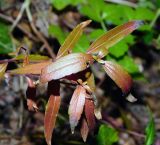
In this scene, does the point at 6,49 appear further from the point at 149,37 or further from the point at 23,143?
the point at 149,37

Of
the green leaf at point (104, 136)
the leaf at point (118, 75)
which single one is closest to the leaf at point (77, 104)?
the leaf at point (118, 75)

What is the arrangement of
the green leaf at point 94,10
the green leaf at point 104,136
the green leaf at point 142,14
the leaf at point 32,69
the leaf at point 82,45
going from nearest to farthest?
the leaf at point 32,69 → the green leaf at point 104,136 → the leaf at point 82,45 → the green leaf at point 94,10 → the green leaf at point 142,14

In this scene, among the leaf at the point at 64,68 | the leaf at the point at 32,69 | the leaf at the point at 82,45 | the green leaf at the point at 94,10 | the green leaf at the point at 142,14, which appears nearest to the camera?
the leaf at the point at 64,68

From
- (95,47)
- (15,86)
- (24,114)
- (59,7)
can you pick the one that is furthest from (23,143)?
(95,47)

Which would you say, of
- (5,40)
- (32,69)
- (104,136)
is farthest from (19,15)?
(32,69)

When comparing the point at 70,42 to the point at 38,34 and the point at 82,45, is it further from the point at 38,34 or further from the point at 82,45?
the point at 38,34

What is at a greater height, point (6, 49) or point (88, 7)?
point (88, 7)

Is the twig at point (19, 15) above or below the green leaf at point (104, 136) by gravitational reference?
above

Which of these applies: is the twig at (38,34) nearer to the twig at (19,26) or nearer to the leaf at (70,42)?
the twig at (19,26)
